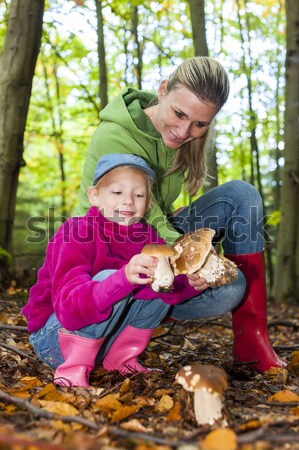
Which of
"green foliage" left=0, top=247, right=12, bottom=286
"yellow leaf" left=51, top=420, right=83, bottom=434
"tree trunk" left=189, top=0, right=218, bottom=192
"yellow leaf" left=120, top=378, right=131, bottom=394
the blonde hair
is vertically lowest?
"yellow leaf" left=120, top=378, right=131, bottom=394

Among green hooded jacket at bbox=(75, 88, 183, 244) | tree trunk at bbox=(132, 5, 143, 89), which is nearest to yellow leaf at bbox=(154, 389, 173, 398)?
green hooded jacket at bbox=(75, 88, 183, 244)

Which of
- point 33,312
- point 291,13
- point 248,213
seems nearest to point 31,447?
point 33,312

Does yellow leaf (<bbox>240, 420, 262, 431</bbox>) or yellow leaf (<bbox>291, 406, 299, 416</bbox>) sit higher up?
yellow leaf (<bbox>240, 420, 262, 431</bbox>)

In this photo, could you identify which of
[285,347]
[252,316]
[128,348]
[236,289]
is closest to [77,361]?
[128,348]

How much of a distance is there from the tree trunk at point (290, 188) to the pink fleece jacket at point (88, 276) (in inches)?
194

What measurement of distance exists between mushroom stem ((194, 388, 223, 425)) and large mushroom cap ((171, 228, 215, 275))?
2.27 ft

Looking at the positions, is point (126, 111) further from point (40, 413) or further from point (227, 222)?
point (40, 413)

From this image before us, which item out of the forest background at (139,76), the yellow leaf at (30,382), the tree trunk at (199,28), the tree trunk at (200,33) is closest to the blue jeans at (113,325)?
the yellow leaf at (30,382)

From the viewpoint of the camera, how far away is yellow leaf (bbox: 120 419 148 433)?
5.99ft

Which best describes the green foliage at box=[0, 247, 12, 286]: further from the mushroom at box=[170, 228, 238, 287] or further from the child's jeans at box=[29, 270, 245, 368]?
the mushroom at box=[170, 228, 238, 287]

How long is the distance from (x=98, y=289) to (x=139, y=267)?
9.7 inches

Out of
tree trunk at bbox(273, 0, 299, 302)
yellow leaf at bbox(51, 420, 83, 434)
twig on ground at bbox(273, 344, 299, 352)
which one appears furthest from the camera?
tree trunk at bbox(273, 0, 299, 302)

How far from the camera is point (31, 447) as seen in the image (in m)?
1.44

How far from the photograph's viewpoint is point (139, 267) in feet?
7.05
